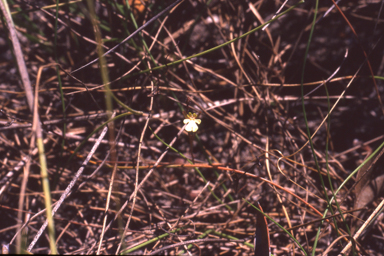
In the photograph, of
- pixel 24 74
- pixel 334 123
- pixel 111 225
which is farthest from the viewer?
pixel 334 123

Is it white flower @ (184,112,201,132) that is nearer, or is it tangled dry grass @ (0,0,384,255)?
white flower @ (184,112,201,132)

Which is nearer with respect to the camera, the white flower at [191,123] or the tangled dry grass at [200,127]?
the white flower at [191,123]

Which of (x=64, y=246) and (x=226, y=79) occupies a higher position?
(x=226, y=79)

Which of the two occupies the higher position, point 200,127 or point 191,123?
point 191,123

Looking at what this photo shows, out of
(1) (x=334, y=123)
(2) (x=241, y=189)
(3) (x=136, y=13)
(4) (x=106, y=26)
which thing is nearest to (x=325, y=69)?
(1) (x=334, y=123)

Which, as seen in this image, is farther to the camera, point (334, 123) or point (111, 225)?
point (334, 123)

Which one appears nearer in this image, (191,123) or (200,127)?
(191,123)

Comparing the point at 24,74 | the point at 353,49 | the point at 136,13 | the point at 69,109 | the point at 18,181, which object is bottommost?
the point at 18,181

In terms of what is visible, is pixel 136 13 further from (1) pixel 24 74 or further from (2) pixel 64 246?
(2) pixel 64 246
